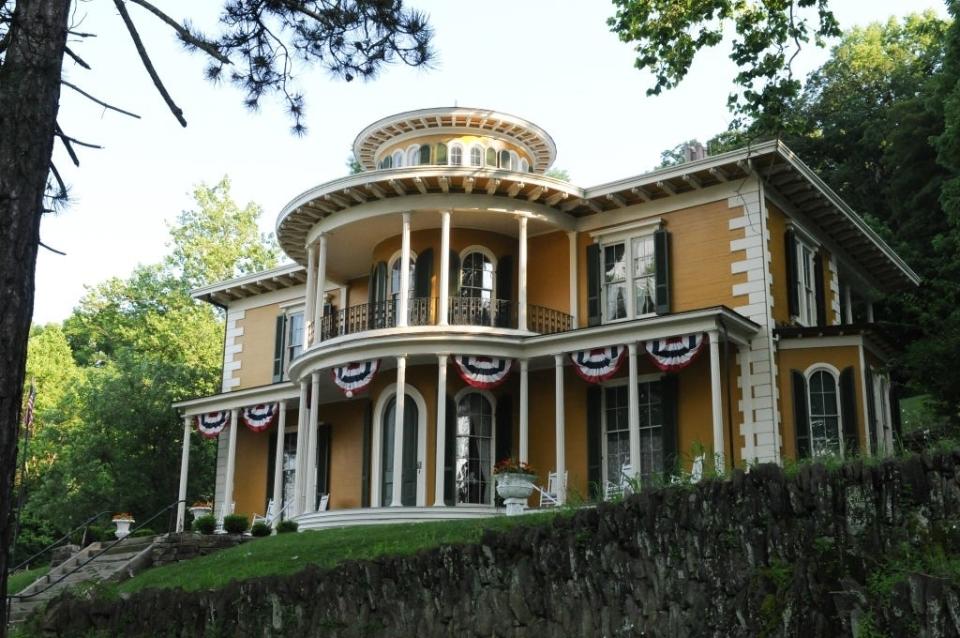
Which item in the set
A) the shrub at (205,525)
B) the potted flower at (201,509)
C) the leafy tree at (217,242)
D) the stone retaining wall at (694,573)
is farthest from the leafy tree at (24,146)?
the leafy tree at (217,242)

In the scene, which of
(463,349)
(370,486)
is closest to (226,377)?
(370,486)

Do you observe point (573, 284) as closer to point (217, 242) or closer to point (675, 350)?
point (675, 350)

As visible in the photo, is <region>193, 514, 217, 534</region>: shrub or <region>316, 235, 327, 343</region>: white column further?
<region>316, 235, 327, 343</region>: white column

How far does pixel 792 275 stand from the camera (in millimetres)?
20906

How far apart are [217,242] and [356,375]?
24590 millimetres

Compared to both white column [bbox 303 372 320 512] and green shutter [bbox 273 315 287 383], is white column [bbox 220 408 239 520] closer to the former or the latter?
green shutter [bbox 273 315 287 383]

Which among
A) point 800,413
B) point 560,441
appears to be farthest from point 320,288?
point 800,413

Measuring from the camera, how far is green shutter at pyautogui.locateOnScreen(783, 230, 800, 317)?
20.8m

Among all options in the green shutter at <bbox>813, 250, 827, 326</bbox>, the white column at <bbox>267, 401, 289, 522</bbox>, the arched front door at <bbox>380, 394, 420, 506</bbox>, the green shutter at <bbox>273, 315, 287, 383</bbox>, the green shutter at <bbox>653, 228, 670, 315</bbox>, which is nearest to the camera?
the green shutter at <bbox>653, 228, 670, 315</bbox>

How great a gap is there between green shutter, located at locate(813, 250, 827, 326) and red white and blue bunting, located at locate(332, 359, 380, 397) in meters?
9.36

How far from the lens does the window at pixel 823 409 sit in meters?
19.2

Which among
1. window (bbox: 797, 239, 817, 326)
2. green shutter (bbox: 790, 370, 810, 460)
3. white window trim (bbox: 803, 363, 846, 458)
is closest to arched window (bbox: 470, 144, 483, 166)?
window (bbox: 797, 239, 817, 326)

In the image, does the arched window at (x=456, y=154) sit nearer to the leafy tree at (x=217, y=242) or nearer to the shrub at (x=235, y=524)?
the shrub at (x=235, y=524)

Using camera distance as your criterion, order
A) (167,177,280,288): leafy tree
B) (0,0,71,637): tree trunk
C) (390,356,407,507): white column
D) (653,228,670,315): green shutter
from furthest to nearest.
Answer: (167,177,280,288): leafy tree, (653,228,670,315): green shutter, (390,356,407,507): white column, (0,0,71,637): tree trunk
